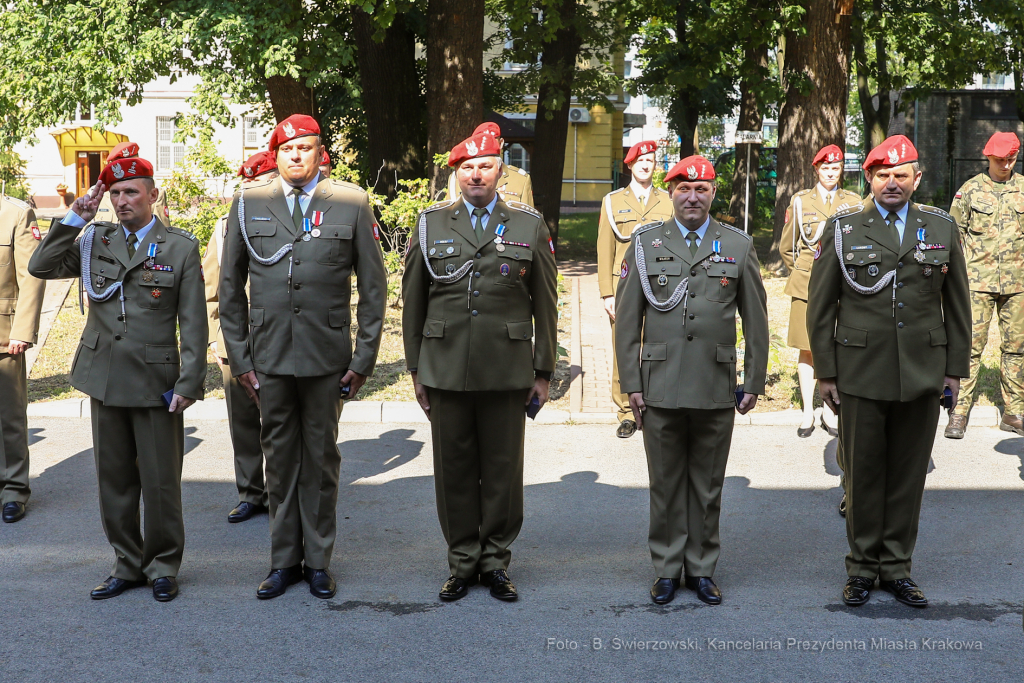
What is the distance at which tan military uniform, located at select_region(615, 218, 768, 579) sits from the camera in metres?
4.97

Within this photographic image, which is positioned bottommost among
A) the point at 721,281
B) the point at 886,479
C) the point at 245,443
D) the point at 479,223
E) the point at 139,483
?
the point at 245,443

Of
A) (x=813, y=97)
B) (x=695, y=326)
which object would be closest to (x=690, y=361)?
(x=695, y=326)

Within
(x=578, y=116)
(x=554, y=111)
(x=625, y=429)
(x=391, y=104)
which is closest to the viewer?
(x=625, y=429)

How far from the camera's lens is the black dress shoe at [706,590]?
16.2ft

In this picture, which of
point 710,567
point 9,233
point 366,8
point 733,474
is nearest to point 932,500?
point 733,474

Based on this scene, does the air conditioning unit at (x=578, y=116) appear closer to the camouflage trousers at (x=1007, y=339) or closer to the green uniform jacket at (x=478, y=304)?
the camouflage trousers at (x=1007, y=339)

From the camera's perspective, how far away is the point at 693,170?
195 inches

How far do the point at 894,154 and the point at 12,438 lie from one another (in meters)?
5.20

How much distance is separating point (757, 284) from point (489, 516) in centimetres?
169

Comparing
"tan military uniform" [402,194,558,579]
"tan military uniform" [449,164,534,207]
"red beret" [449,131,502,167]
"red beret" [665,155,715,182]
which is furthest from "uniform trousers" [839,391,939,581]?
"tan military uniform" [449,164,534,207]

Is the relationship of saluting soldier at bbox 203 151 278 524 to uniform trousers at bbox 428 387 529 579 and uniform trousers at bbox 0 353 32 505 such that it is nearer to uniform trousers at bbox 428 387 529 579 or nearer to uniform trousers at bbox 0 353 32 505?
uniform trousers at bbox 0 353 32 505

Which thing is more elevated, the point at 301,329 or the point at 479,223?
the point at 479,223

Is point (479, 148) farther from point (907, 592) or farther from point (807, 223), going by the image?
point (807, 223)

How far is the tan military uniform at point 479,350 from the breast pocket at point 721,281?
75 centimetres
